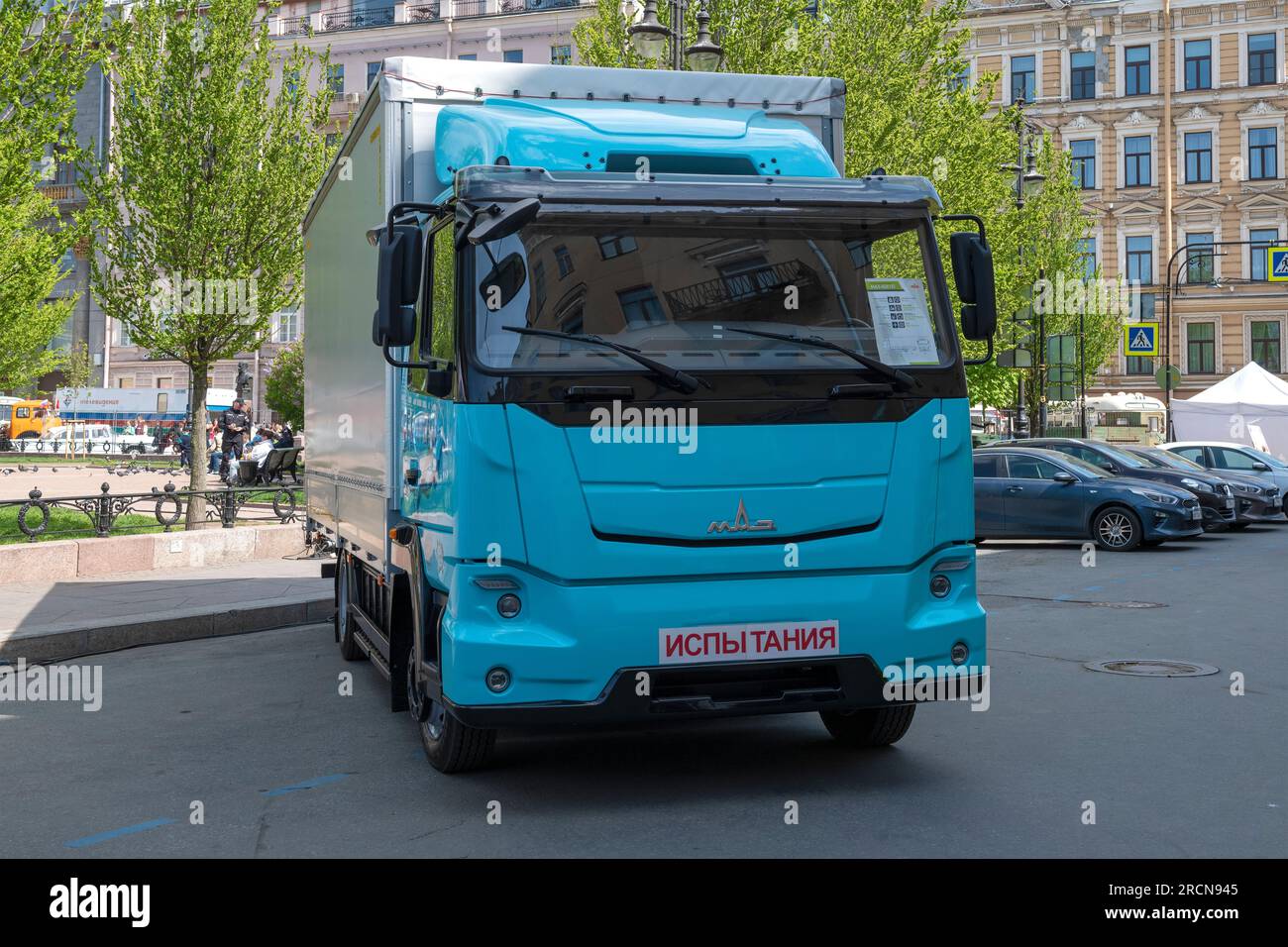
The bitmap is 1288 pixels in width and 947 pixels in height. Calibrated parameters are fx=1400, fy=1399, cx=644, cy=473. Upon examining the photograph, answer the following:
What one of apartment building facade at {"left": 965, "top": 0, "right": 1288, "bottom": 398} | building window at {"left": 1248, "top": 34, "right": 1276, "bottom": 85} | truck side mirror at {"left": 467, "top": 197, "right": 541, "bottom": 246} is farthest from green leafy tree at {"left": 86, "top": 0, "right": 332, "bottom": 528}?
building window at {"left": 1248, "top": 34, "right": 1276, "bottom": 85}

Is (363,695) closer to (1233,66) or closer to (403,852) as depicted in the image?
(403,852)

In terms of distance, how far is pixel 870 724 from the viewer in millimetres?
6578

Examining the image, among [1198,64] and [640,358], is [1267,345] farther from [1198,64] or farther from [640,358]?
[640,358]

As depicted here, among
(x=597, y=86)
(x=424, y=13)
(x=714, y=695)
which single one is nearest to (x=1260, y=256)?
(x=424, y=13)

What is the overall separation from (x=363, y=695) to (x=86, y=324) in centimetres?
7103

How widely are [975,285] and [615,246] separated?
1.61 m

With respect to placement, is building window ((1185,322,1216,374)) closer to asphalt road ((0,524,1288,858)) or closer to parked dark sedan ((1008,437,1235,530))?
parked dark sedan ((1008,437,1235,530))

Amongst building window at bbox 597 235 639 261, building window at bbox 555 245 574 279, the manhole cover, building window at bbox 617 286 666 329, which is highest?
building window at bbox 597 235 639 261

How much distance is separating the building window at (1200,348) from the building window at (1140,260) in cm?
262

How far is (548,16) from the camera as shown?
193ft

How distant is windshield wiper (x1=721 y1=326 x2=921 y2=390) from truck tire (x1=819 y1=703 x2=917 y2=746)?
154 cm

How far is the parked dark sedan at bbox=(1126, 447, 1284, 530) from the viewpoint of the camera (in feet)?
73.7

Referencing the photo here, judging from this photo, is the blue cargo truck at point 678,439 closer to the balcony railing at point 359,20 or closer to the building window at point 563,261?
the building window at point 563,261
